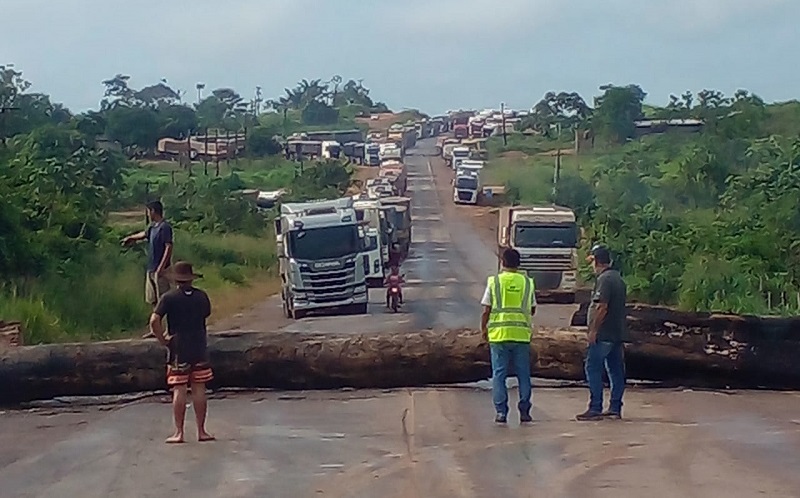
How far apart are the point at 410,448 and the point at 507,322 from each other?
1.96m

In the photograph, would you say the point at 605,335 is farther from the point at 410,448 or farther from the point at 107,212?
the point at 107,212

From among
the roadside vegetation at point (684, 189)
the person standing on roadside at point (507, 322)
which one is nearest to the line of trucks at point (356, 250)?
the roadside vegetation at point (684, 189)

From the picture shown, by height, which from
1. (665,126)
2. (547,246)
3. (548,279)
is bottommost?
(548,279)

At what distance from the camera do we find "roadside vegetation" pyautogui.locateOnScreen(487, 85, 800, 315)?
33.4 meters

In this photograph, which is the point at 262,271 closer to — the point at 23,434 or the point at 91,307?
the point at 91,307

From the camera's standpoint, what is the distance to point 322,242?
106 feet

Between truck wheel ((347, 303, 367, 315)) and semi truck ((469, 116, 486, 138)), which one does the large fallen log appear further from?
semi truck ((469, 116, 486, 138))

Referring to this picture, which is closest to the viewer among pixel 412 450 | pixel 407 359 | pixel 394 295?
pixel 412 450

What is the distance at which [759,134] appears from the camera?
73500mm

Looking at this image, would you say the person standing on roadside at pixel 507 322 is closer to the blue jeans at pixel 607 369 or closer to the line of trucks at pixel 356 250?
the blue jeans at pixel 607 369

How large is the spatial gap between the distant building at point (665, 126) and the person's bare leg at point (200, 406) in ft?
253

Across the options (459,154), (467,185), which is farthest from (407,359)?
(459,154)

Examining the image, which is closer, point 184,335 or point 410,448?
point 410,448

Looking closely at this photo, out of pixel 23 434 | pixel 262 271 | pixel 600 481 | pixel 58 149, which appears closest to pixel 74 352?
pixel 23 434
